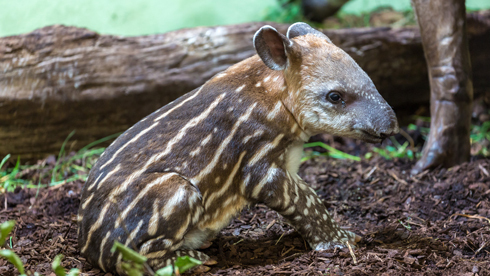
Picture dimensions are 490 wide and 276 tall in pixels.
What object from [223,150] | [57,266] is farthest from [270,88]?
[57,266]

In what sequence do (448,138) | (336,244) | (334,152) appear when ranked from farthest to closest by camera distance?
(334,152) < (448,138) < (336,244)

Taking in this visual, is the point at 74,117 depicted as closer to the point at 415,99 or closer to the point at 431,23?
the point at 431,23

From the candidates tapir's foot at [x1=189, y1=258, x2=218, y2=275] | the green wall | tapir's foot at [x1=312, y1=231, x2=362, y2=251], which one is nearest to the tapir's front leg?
tapir's foot at [x1=312, y1=231, x2=362, y2=251]

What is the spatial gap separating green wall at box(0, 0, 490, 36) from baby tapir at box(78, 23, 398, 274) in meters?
4.66

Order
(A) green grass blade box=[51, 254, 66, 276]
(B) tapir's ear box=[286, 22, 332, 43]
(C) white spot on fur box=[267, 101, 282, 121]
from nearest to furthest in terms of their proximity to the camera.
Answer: (A) green grass blade box=[51, 254, 66, 276], (C) white spot on fur box=[267, 101, 282, 121], (B) tapir's ear box=[286, 22, 332, 43]

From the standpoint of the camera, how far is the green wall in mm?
7336

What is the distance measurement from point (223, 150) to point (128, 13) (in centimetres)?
587

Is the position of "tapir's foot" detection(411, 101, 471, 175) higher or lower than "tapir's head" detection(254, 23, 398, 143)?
lower

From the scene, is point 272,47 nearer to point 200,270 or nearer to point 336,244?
point 336,244

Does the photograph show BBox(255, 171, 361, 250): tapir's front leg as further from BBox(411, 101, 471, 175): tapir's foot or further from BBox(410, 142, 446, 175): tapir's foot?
BBox(411, 101, 471, 175): tapir's foot

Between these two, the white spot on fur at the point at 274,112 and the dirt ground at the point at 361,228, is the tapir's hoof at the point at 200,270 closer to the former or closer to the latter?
the dirt ground at the point at 361,228

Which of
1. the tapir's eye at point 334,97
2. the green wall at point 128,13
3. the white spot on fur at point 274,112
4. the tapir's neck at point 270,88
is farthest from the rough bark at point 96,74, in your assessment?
the tapir's eye at point 334,97

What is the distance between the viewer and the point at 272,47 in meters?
3.88

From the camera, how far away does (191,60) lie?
6.74 m
